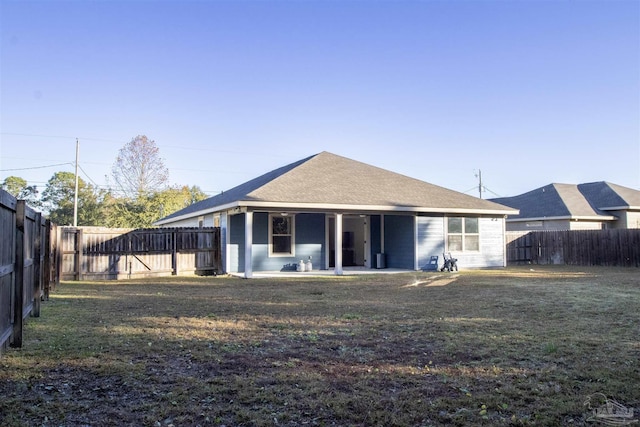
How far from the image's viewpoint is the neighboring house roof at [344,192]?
1591 centimetres

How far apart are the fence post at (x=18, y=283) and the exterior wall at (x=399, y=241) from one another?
14492 millimetres

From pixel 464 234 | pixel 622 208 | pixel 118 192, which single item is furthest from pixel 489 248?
pixel 118 192

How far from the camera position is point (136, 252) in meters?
16.4

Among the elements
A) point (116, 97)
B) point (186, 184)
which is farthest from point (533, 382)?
point (186, 184)

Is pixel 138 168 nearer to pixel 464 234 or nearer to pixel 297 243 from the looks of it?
pixel 297 243

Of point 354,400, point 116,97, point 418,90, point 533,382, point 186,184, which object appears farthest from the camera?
point 186,184

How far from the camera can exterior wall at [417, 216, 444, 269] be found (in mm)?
18281

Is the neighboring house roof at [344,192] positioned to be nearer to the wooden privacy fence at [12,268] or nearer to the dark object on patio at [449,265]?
the dark object on patio at [449,265]

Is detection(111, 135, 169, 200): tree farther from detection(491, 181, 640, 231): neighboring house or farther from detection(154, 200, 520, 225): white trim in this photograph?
detection(491, 181, 640, 231): neighboring house

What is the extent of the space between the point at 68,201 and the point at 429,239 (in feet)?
110

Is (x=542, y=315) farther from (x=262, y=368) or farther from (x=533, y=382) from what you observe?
(x=262, y=368)

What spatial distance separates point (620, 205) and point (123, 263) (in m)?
27.7

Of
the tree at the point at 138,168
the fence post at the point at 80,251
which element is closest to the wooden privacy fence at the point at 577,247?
the fence post at the point at 80,251

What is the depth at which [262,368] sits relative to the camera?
468 cm
